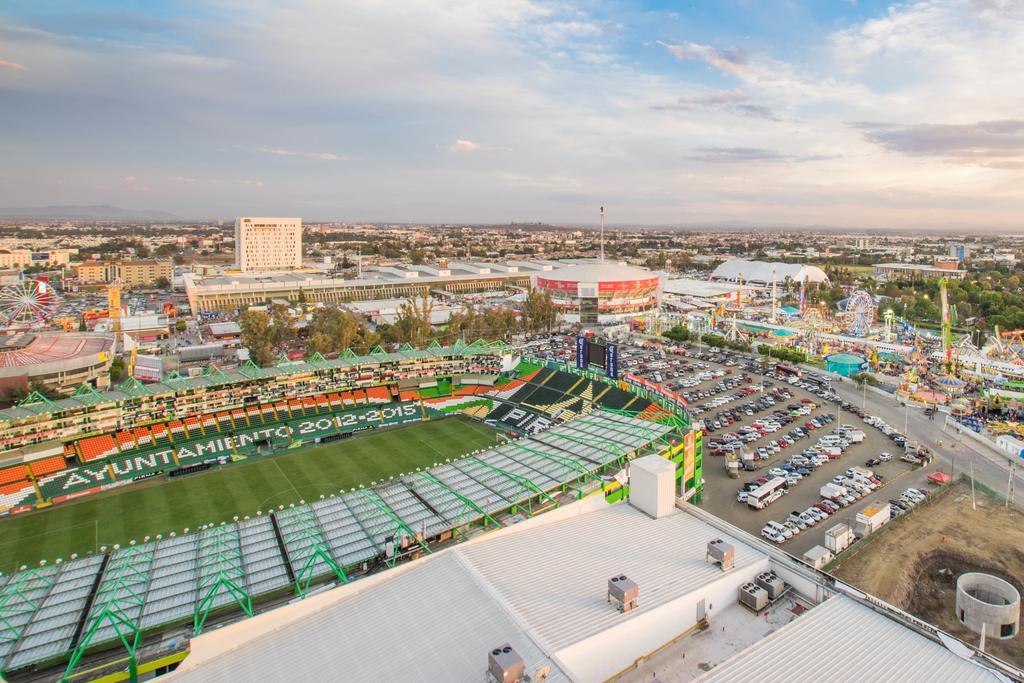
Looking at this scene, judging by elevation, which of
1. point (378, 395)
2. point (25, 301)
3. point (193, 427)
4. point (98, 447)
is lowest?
point (98, 447)

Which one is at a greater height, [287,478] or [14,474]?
[14,474]

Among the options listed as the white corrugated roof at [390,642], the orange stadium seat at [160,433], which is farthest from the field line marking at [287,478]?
the white corrugated roof at [390,642]

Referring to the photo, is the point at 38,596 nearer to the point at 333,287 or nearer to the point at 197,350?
the point at 197,350

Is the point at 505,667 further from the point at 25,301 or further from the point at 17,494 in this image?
the point at 25,301

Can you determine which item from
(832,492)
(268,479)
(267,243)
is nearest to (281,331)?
(268,479)

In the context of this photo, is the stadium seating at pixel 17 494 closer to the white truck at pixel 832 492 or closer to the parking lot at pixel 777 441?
the parking lot at pixel 777 441

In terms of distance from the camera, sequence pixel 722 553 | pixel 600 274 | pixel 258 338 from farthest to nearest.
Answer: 1. pixel 600 274
2. pixel 258 338
3. pixel 722 553
